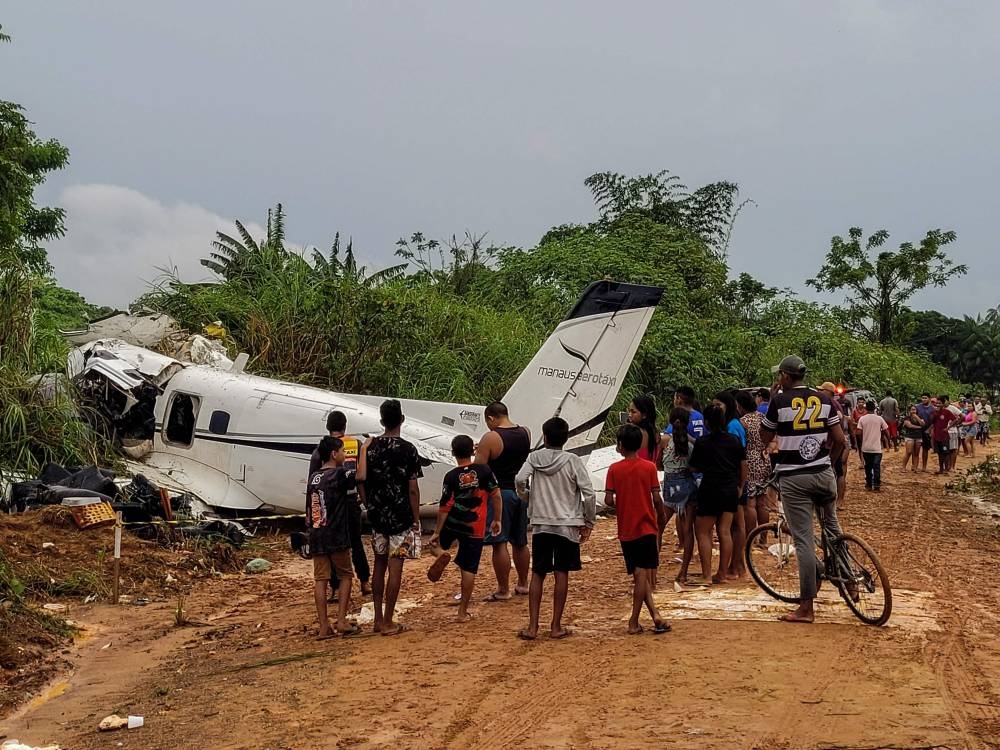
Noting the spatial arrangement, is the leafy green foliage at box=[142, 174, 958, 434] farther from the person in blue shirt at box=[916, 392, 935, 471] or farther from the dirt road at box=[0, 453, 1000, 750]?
the dirt road at box=[0, 453, 1000, 750]

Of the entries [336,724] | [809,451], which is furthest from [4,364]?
[809,451]

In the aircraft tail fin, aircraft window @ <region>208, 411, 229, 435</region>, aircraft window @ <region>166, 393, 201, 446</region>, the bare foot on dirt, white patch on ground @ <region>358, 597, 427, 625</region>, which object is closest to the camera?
the bare foot on dirt

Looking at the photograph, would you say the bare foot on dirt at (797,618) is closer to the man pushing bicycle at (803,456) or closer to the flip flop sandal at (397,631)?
the man pushing bicycle at (803,456)

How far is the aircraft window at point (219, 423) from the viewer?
12.8 m

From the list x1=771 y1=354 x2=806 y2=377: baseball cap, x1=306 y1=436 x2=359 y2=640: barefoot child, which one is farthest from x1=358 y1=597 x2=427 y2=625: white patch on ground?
x1=771 y1=354 x2=806 y2=377: baseball cap

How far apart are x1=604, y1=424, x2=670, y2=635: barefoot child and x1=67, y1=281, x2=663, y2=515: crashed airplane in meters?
5.07

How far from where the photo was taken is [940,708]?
17.3ft

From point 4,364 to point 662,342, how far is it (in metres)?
15.8

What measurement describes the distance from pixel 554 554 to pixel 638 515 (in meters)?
0.69

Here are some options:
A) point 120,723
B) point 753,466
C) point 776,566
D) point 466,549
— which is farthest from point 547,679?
point 753,466

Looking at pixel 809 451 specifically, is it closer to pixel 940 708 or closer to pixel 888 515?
pixel 940 708

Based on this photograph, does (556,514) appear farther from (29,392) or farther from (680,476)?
(29,392)

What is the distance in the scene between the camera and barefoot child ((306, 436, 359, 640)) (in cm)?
751

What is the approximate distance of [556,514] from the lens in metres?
7.04
